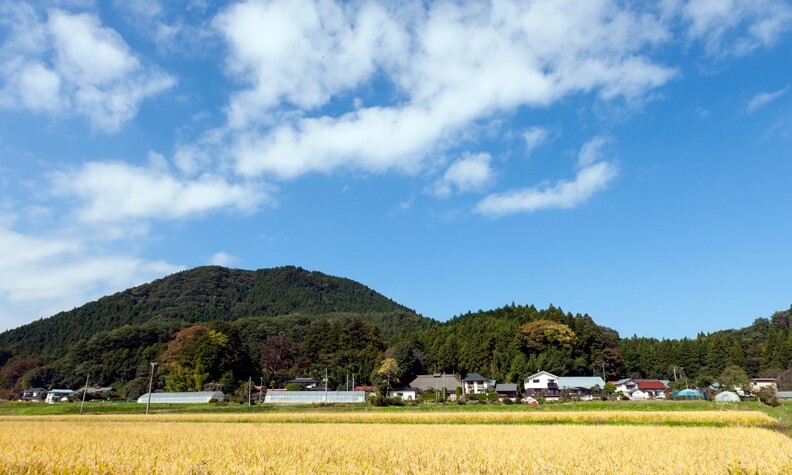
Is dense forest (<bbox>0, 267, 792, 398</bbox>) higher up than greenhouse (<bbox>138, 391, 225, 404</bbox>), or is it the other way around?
dense forest (<bbox>0, 267, 792, 398</bbox>)

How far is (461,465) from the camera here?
1073 centimetres

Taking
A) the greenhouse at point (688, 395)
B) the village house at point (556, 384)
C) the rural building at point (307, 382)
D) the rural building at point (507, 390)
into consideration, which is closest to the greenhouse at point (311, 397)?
the rural building at point (307, 382)

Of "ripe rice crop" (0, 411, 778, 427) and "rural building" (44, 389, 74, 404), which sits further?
"rural building" (44, 389, 74, 404)

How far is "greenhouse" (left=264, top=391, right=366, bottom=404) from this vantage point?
2842 inches

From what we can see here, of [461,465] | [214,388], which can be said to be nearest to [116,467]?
[461,465]

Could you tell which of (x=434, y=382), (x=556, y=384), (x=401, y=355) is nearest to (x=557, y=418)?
(x=556, y=384)

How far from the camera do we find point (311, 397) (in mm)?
74062

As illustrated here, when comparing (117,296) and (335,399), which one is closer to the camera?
(335,399)

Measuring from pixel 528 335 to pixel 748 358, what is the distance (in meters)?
53.1

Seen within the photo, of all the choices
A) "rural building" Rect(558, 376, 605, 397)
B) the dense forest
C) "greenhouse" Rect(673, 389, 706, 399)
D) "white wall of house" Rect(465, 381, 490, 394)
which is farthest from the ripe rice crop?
"white wall of house" Rect(465, 381, 490, 394)

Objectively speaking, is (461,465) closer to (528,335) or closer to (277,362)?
(528,335)

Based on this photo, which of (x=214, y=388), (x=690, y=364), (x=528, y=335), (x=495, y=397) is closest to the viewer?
(x=495, y=397)

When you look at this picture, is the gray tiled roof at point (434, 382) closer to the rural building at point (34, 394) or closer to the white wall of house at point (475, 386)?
the white wall of house at point (475, 386)

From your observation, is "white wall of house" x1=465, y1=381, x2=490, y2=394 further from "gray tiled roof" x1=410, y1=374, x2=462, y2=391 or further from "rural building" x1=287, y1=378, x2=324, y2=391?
"rural building" x1=287, y1=378, x2=324, y2=391
